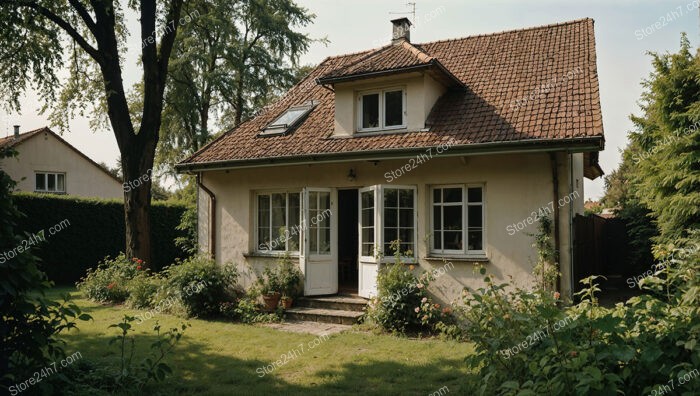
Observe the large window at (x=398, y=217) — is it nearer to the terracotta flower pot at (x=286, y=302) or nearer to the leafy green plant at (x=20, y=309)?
the terracotta flower pot at (x=286, y=302)

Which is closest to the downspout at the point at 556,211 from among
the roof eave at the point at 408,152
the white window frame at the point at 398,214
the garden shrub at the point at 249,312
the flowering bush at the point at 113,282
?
the roof eave at the point at 408,152

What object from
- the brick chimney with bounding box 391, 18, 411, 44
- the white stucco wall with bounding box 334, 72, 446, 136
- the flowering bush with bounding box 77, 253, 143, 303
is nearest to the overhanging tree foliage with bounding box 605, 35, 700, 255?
the white stucco wall with bounding box 334, 72, 446, 136

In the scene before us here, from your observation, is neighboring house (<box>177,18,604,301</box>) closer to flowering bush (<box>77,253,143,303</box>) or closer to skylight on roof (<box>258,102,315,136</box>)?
skylight on roof (<box>258,102,315,136</box>)

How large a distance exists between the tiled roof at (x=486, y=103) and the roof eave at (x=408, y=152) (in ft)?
0.16

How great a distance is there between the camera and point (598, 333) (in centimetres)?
438

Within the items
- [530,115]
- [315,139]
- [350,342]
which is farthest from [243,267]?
[530,115]

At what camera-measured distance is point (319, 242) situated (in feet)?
38.1

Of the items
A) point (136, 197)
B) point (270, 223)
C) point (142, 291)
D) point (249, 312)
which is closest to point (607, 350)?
point (249, 312)

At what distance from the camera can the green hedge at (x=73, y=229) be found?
16766mm

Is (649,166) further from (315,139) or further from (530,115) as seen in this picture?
(315,139)

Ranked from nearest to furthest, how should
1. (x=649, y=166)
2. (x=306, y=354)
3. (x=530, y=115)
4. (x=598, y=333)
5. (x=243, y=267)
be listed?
1. (x=598, y=333)
2. (x=306, y=354)
3. (x=530, y=115)
4. (x=649, y=166)
5. (x=243, y=267)

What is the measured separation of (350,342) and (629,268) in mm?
10972

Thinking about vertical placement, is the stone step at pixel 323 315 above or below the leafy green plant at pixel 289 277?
below

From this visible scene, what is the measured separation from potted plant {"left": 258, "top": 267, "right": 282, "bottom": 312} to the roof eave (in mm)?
2450
